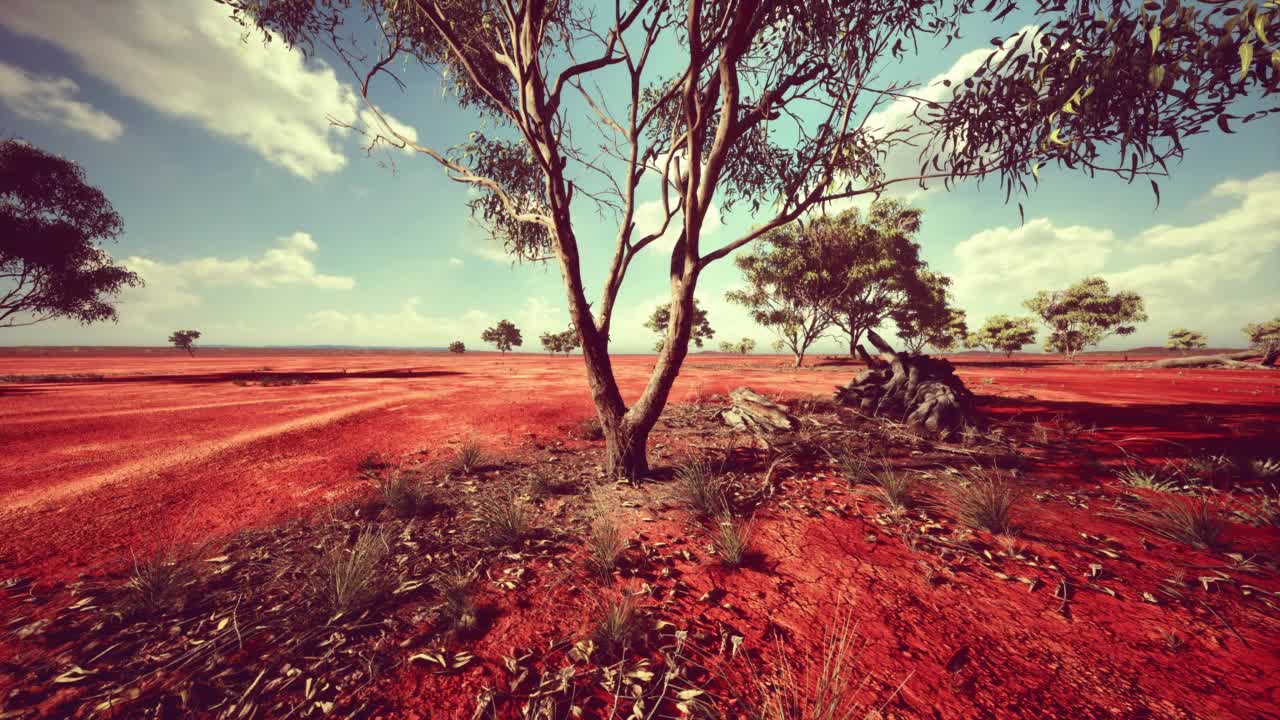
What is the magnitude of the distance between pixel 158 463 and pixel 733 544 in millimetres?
8027

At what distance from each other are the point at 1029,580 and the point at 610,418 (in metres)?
4.01

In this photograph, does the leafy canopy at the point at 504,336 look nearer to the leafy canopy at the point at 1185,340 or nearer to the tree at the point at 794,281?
the tree at the point at 794,281

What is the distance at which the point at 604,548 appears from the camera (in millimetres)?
3088

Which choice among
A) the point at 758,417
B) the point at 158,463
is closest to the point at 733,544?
the point at 758,417

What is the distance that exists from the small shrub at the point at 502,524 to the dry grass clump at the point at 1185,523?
18.9 ft

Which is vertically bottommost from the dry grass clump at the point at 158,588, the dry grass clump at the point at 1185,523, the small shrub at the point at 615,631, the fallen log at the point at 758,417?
the small shrub at the point at 615,631

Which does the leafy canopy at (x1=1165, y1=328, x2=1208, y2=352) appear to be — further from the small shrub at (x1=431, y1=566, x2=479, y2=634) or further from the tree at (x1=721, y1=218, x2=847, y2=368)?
the small shrub at (x1=431, y1=566, x2=479, y2=634)

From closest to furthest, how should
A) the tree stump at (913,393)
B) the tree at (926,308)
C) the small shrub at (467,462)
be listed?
the small shrub at (467,462)
the tree stump at (913,393)
the tree at (926,308)

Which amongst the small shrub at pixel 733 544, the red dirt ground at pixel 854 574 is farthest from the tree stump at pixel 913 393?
the small shrub at pixel 733 544

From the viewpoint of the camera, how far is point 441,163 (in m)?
5.81

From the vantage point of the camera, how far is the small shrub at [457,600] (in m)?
2.43

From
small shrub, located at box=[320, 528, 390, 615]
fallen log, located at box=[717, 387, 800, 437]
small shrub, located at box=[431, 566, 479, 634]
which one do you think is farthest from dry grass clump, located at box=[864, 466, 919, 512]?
small shrub, located at box=[320, 528, 390, 615]

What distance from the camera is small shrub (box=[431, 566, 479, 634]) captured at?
2.43m

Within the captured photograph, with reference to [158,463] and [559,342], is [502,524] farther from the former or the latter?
[559,342]
